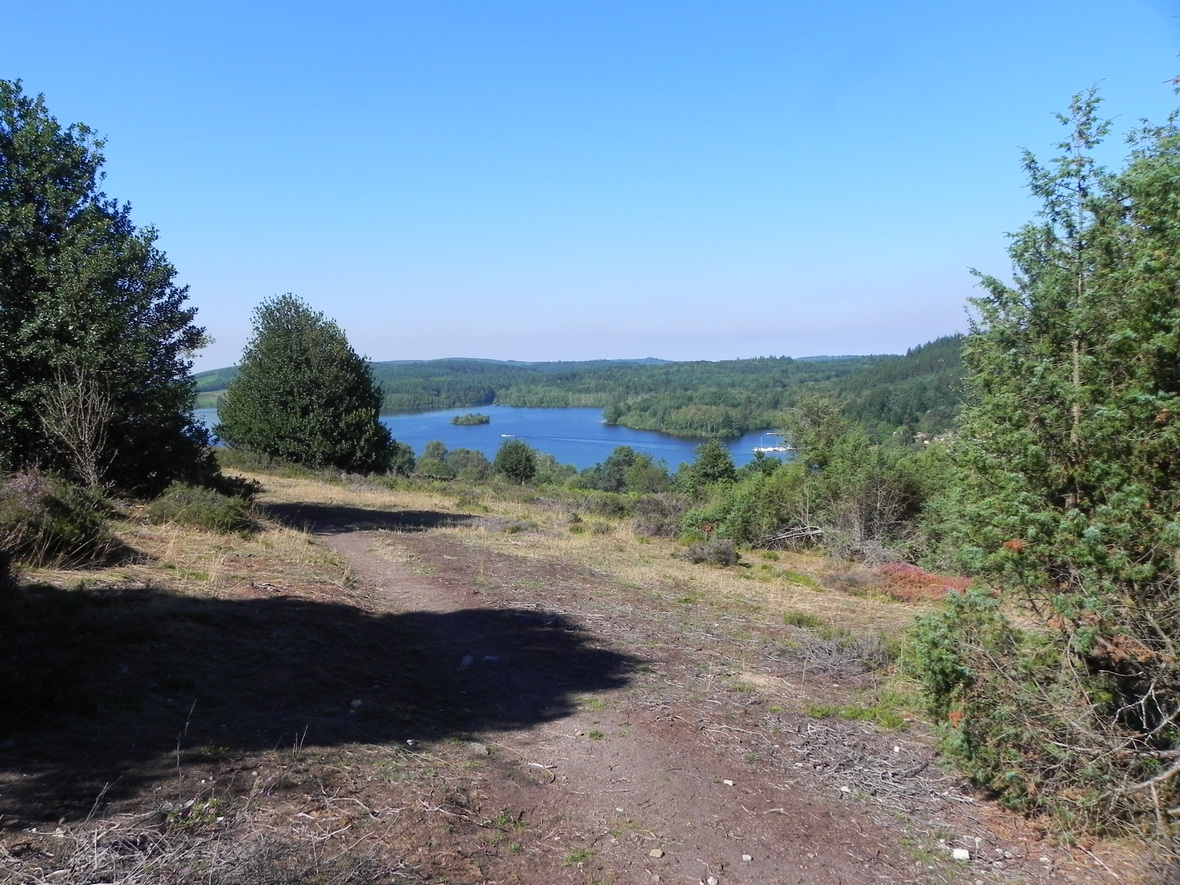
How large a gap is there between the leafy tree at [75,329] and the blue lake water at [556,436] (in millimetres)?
48018

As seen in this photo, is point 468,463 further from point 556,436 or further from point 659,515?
point 659,515

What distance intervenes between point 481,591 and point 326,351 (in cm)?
1818

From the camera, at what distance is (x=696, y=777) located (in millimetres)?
4820

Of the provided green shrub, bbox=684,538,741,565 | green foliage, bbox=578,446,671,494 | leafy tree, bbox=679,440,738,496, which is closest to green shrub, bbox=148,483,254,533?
green shrub, bbox=684,538,741,565

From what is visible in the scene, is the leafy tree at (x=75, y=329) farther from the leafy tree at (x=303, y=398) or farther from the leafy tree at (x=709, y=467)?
the leafy tree at (x=709, y=467)

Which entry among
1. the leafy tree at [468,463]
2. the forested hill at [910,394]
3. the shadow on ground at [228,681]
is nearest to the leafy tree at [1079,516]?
the shadow on ground at [228,681]

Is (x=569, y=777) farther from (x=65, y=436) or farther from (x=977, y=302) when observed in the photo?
(x=65, y=436)

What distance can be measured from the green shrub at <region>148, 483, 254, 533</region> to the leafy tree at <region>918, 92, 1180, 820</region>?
31.5 ft

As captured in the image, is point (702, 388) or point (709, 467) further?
point (702, 388)

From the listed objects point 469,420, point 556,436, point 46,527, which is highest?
point 46,527

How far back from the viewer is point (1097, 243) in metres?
4.38

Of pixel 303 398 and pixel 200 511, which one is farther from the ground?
pixel 303 398

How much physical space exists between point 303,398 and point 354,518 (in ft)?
33.7

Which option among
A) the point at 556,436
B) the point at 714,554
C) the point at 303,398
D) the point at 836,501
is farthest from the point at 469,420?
the point at 714,554
